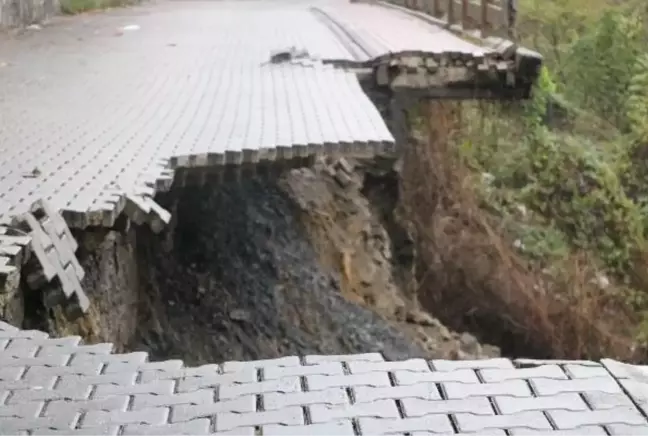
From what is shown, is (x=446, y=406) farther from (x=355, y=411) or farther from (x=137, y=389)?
(x=137, y=389)

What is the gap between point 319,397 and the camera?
2309mm

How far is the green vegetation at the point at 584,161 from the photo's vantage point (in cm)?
1115

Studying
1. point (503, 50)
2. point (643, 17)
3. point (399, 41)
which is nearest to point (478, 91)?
point (503, 50)

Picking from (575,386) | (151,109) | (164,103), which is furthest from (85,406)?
(164,103)

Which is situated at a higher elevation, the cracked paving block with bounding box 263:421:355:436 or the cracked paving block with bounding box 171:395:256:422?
the cracked paving block with bounding box 263:421:355:436

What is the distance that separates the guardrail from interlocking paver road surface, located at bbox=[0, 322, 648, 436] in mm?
6850

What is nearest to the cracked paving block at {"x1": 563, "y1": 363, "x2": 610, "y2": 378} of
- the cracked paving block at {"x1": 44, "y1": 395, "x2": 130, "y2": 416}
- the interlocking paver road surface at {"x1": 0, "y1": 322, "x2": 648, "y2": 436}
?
the interlocking paver road surface at {"x1": 0, "y1": 322, "x2": 648, "y2": 436}

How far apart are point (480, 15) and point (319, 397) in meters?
8.00

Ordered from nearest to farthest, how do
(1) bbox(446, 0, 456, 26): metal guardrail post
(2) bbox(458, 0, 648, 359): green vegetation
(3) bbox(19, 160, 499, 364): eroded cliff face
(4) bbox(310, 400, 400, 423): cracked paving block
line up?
(4) bbox(310, 400, 400, 423): cracked paving block
(3) bbox(19, 160, 499, 364): eroded cliff face
(1) bbox(446, 0, 456, 26): metal guardrail post
(2) bbox(458, 0, 648, 359): green vegetation

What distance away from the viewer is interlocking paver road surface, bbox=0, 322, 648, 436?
2.15 metres

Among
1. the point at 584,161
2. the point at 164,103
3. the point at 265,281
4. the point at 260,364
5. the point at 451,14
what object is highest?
the point at 260,364

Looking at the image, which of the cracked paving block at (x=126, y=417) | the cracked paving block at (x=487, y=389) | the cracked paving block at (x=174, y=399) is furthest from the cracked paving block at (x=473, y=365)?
the cracked paving block at (x=126, y=417)

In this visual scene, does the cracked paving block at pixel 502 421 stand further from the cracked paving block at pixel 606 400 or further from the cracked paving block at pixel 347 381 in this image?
the cracked paving block at pixel 347 381

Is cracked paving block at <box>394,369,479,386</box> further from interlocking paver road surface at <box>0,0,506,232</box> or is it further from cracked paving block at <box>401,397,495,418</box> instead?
interlocking paver road surface at <box>0,0,506,232</box>
